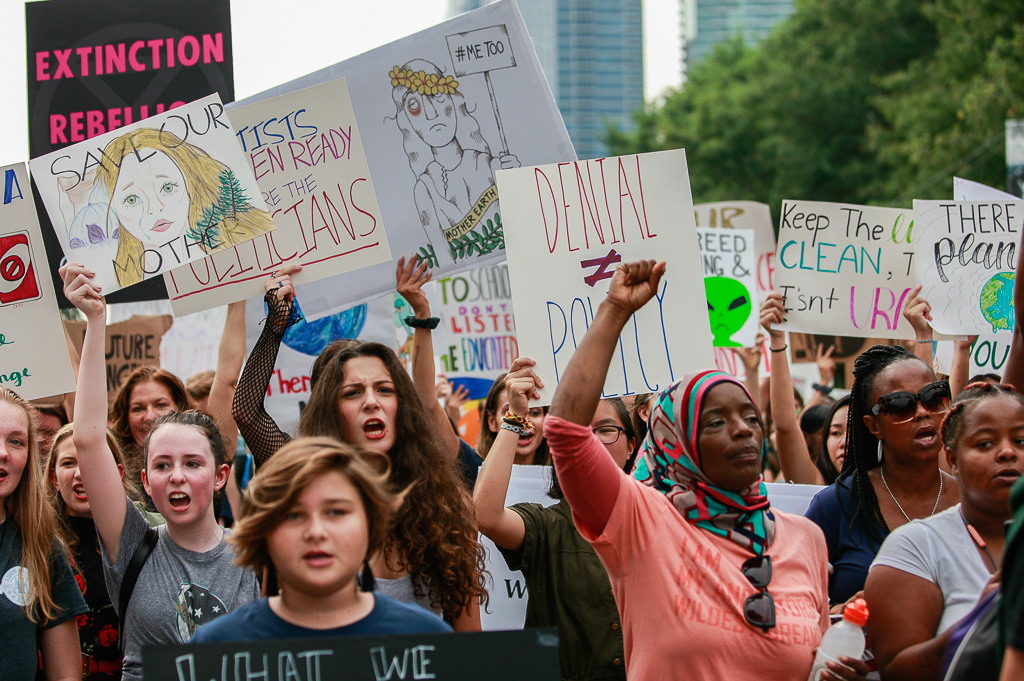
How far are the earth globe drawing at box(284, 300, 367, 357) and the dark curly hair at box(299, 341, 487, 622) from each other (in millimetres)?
2327

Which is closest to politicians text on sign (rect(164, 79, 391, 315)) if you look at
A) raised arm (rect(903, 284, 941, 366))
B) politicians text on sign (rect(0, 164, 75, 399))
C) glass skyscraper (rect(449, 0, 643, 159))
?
politicians text on sign (rect(0, 164, 75, 399))

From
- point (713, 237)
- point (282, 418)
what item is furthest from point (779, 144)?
point (282, 418)

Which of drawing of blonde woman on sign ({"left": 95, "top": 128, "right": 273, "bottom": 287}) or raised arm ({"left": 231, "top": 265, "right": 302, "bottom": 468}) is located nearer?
raised arm ({"left": 231, "top": 265, "right": 302, "bottom": 468})

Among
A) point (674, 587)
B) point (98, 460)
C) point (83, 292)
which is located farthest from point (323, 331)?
point (674, 587)

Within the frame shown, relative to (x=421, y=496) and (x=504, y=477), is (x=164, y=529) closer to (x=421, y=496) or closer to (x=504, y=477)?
(x=421, y=496)

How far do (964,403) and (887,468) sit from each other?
0.59 metres

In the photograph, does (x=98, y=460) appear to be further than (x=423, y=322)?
No

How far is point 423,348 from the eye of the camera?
4.29 m

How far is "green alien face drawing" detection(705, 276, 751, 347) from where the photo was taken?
21.2ft

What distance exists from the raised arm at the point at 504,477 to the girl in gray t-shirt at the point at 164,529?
770 mm

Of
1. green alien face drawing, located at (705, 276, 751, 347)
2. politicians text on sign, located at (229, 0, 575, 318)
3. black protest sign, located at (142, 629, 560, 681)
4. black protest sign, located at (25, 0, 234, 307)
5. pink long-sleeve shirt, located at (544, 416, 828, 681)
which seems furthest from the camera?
green alien face drawing, located at (705, 276, 751, 347)

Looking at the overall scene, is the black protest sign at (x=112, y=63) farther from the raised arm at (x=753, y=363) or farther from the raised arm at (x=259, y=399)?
the raised arm at (x=753, y=363)

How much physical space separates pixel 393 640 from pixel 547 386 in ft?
4.54

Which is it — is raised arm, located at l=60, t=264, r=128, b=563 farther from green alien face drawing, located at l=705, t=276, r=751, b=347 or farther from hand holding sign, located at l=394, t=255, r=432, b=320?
green alien face drawing, located at l=705, t=276, r=751, b=347
